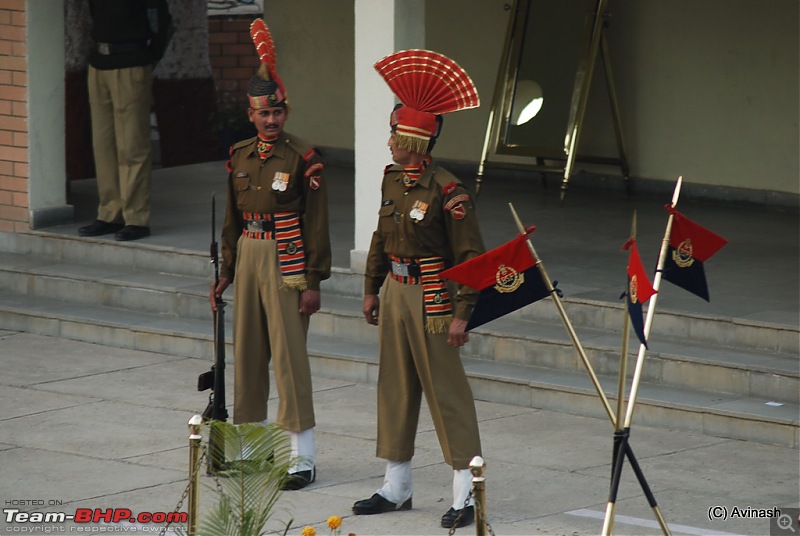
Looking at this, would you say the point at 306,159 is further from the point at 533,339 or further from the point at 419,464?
the point at 533,339

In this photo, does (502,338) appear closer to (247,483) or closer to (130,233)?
(130,233)

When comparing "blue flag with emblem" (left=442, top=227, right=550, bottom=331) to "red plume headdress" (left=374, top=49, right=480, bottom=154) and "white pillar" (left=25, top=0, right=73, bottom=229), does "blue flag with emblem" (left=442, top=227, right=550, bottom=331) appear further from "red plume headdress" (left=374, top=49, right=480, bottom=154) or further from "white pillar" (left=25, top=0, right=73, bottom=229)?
"white pillar" (left=25, top=0, right=73, bottom=229)

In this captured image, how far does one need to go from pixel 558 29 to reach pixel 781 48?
187 cm

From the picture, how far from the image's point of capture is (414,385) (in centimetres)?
701

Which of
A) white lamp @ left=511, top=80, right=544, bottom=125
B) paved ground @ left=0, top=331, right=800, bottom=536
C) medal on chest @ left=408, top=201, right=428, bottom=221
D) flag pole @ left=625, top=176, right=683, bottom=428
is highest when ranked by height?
white lamp @ left=511, top=80, right=544, bottom=125

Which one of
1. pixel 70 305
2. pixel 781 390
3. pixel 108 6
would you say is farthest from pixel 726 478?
pixel 108 6

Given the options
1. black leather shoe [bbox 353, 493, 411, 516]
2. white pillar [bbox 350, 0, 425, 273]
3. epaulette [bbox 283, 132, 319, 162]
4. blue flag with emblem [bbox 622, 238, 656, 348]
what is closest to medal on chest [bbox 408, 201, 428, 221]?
epaulette [bbox 283, 132, 319, 162]

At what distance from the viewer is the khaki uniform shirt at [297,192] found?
7402mm

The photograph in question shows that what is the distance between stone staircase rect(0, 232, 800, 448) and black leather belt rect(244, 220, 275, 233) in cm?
213

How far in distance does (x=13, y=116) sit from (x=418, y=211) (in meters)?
Result: 6.51

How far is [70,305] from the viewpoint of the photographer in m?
11.2

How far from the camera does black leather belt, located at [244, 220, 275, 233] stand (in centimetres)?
746

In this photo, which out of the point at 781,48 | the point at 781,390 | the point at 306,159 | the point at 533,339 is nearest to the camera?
the point at 306,159

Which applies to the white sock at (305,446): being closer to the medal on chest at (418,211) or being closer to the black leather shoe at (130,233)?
the medal on chest at (418,211)
